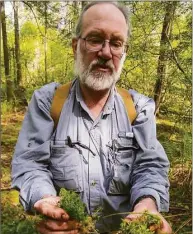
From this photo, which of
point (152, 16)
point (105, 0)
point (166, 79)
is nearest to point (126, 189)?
point (105, 0)

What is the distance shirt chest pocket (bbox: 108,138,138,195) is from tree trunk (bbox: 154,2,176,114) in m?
2.36

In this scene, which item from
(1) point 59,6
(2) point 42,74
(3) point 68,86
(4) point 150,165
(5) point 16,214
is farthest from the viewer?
(2) point 42,74

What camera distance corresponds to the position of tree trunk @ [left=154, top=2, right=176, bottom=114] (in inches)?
134

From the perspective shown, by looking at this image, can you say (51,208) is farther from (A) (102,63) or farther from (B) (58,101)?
(A) (102,63)

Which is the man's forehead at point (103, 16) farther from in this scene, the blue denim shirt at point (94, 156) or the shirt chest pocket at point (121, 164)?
the shirt chest pocket at point (121, 164)

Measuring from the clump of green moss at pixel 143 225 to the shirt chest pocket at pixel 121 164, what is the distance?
0.27 meters

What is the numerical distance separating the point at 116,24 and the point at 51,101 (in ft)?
1.39

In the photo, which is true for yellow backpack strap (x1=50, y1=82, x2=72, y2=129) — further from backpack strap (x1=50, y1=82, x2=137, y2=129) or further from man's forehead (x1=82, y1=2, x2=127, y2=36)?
man's forehead (x1=82, y1=2, x2=127, y2=36)

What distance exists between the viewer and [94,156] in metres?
1.20

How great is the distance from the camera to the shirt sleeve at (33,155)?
1105 millimetres

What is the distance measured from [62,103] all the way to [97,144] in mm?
219

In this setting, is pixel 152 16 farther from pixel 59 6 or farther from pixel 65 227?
pixel 65 227

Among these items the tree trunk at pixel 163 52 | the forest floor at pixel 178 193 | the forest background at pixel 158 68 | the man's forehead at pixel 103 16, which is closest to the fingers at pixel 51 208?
the man's forehead at pixel 103 16

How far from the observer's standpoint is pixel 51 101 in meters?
1.23
